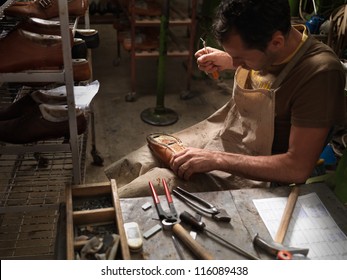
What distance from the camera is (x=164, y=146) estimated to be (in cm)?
154

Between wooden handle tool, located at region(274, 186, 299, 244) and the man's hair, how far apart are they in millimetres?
499

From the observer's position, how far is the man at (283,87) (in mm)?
1245

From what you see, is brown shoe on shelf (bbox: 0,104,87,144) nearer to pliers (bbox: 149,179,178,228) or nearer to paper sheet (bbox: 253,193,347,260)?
pliers (bbox: 149,179,178,228)

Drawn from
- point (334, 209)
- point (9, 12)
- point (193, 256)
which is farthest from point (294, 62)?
point (9, 12)

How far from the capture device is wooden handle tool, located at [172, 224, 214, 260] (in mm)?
975

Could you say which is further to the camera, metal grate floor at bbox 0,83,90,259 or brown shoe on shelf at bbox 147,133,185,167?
metal grate floor at bbox 0,83,90,259

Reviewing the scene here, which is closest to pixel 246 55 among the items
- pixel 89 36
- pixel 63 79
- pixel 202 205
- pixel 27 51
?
pixel 202 205

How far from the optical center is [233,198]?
1.22 meters

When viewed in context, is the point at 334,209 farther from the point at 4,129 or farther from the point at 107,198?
the point at 4,129

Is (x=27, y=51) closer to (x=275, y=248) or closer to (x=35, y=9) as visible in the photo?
(x=35, y=9)

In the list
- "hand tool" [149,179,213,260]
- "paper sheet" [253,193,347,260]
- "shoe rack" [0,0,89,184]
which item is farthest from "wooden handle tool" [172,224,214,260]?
"shoe rack" [0,0,89,184]

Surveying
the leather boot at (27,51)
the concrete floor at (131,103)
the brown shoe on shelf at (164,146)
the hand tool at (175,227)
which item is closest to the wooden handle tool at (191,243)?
the hand tool at (175,227)

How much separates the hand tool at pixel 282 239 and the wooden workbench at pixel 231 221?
0.9 inches

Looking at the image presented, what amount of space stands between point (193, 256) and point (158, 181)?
0.38m
